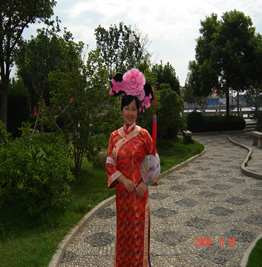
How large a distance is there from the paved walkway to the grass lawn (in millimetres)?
283

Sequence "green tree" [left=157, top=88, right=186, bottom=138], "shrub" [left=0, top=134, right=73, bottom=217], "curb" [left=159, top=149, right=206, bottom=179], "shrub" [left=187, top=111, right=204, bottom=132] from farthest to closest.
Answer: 1. "shrub" [left=187, top=111, right=204, bottom=132]
2. "green tree" [left=157, top=88, right=186, bottom=138]
3. "curb" [left=159, top=149, right=206, bottom=179]
4. "shrub" [left=0, top=134, right=73, bottom=217]

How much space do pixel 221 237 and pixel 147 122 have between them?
847 centimetres

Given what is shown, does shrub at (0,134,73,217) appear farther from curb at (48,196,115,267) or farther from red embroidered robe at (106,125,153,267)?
red embroidered robe at (106,125,153,267)

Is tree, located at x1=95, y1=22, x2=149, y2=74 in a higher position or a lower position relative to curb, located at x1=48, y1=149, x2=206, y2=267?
higher

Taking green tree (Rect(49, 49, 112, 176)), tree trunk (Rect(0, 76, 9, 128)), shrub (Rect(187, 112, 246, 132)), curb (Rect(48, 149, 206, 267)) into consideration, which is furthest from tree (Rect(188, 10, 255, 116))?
curb (Rect(48, 149, 206, 267))

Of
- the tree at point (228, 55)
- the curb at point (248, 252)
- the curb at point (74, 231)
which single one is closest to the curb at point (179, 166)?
the curb at point (74, 231)

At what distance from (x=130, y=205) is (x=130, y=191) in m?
0.17

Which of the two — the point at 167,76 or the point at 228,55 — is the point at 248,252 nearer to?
the point at 167,76

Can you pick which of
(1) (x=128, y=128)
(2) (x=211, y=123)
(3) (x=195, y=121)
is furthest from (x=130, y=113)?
(2) (x=211, y=123)

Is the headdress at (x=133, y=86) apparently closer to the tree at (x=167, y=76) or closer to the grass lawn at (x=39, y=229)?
the grass lawn at (x=39, y=229)

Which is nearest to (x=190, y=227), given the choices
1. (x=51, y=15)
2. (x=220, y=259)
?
(x=220, y=259)

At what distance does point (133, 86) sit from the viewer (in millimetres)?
3082

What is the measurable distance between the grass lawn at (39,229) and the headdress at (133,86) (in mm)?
2540

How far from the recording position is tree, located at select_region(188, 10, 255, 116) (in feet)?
76.3
